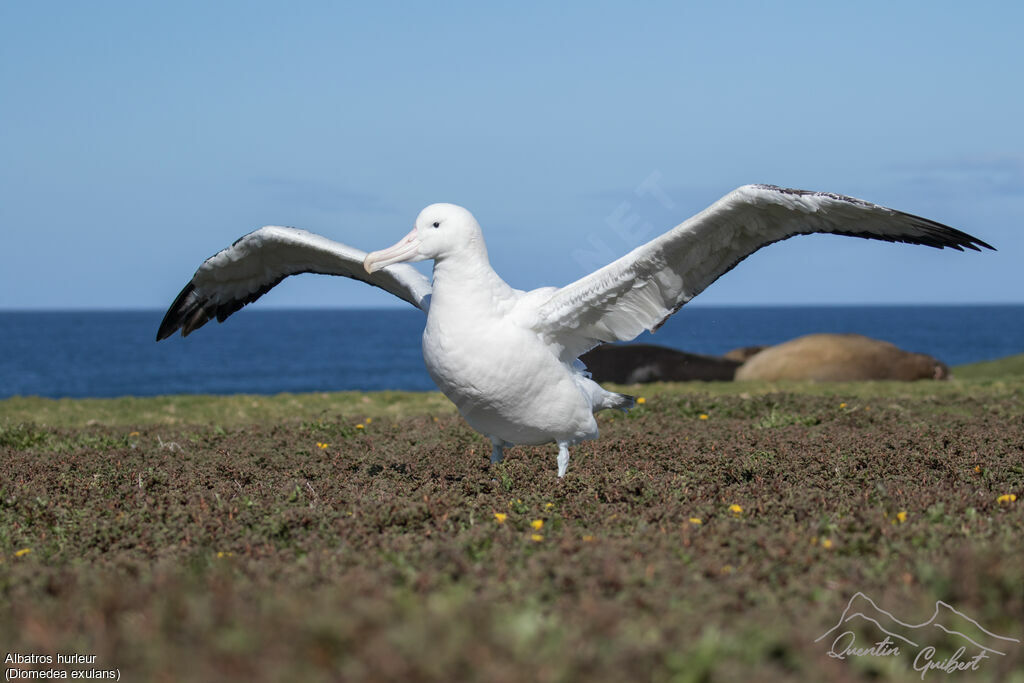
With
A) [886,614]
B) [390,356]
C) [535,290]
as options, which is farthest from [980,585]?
[390,356]

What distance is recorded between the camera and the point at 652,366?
67.6 ft

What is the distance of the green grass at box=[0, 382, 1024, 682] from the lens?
267 cm

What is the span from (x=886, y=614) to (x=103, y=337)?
128m

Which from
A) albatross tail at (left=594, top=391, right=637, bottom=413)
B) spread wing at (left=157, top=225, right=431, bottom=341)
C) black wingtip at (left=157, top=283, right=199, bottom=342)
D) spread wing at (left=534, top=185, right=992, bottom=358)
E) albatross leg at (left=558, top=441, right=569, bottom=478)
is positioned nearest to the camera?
spread wing at (left=534, top=185, right=992, bottom=358)

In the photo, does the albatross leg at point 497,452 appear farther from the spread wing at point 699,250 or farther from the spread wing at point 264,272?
the spread wing at point 264,272

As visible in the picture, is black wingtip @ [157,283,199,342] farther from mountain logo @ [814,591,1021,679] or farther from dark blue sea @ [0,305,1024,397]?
dark blue sea @ [0,305,1024,397]

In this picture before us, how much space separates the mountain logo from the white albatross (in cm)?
326

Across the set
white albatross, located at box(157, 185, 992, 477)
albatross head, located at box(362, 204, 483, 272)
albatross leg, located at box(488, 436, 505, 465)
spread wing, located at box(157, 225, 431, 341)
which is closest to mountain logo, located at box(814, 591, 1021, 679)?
white albatross, located at box(157, 185, 992, 477)

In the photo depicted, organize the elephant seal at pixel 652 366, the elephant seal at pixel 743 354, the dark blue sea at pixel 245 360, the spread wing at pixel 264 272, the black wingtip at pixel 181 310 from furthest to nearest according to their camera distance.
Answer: the dark blue sea at pixel 245 360 < the elephant seal at pixel 743 354 < the elephant seal at pixel 652 366 < the black wingtip at pixel 181 310 < the spread wing at pixel 264 272

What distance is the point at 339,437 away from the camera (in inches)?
364

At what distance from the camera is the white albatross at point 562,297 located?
20.0 ft

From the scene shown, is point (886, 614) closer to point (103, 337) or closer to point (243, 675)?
point (243, 675)

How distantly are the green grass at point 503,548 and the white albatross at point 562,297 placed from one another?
0.54 metres

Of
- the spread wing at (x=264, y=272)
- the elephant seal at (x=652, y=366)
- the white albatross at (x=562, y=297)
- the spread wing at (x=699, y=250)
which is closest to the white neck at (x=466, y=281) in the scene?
the white albatross at (x=562, y=297)
